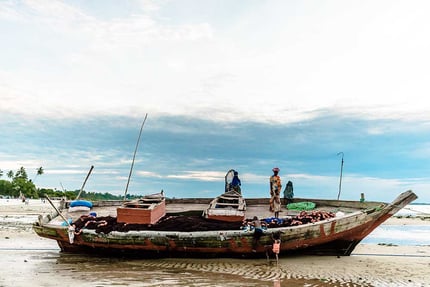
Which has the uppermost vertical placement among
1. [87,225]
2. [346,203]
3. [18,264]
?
[346,203]

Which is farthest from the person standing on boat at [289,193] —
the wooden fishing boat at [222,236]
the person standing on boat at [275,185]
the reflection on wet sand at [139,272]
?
the reflection on wet sand at [139,272]

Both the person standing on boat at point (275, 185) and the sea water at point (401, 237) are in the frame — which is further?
the sea water at point (401, 237)

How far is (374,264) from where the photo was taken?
10.6 meters

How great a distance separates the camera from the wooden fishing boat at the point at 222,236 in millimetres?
9938

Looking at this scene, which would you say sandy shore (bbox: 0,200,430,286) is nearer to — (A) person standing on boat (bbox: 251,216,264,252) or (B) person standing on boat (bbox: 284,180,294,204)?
(A) person standing on boat (bbox: 251,216,264,252)

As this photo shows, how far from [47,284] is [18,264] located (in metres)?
2.61

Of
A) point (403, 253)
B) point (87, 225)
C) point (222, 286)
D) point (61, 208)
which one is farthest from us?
point (61, 208)

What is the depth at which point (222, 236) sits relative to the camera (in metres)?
9.93

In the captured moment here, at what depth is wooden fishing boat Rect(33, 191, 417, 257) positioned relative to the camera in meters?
9.94

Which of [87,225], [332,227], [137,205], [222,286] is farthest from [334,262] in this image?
[87,225]

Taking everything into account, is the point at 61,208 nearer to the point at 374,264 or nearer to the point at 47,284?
the point at 47,284

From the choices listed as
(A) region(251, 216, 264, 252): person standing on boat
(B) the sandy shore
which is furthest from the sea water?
(A) region(251, 216, 264, 252): person standing on boat

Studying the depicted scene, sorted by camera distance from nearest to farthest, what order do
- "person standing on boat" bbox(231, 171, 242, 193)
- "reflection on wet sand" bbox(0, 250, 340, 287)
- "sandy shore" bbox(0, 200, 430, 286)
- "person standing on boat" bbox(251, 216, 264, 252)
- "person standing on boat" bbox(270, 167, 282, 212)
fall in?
"reflection on wet sand" bbox(0, 250, 340, 287) → "sandy shore" bbox(0, 200, 430, 286) → "person standing on boat" bbox(251, 216, 264, 252) → "person standing on boat" bbox(270, 167, 282, 212) → "person standing on boat" bbox(231, 171, 242, 193)

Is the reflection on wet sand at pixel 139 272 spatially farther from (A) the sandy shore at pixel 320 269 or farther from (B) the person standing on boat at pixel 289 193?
(B) the person standing on boat at pixel 289 193
